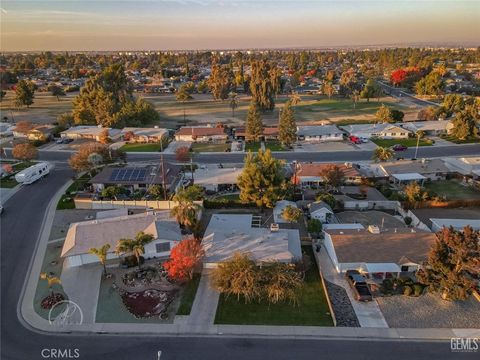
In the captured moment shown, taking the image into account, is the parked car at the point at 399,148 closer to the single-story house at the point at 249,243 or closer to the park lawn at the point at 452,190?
the park lawn at the point at 452,190

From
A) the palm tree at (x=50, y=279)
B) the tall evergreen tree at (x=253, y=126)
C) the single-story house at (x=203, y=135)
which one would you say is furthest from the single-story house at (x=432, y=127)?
the palm tree at (x=50, y=279)

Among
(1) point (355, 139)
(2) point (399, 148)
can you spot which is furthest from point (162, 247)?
(1) point (355, 139)

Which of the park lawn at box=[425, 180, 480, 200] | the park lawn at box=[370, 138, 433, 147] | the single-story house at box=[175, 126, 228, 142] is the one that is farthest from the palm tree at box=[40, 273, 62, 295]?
the park lawn at box=[370, 138, 433, 147]

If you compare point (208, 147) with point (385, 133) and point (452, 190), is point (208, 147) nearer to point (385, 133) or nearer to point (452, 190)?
point (385, 133)

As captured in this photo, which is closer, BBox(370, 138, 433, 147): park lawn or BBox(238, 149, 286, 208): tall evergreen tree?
BBox(238, 149, 286, 208): tall evergreen tree

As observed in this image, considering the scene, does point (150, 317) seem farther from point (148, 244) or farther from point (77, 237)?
point (77, 237)

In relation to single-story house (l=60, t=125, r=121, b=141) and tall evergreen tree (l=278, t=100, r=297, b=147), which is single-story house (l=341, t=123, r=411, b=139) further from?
single-story house (l=60, t=125, r=121, b=141)

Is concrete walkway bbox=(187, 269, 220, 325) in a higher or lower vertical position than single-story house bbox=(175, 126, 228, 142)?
lower
